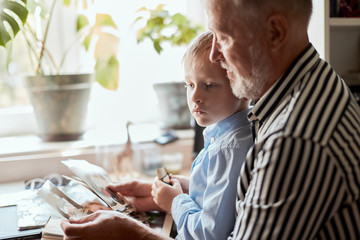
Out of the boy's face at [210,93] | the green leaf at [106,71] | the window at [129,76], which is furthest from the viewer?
the window at [129,76]

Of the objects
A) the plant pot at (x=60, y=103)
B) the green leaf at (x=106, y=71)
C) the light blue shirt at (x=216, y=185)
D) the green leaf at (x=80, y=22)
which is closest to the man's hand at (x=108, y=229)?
the light blue shirt at (x=216, y=185)

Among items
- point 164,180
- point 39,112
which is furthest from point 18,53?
point 164,180

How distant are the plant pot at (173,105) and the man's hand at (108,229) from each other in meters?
1.06

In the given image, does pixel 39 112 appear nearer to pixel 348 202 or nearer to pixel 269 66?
pixel 269 66

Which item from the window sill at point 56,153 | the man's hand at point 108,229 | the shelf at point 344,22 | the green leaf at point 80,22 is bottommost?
the window sill at point 56,153

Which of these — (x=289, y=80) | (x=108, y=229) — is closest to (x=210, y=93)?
(x=289, y=80)

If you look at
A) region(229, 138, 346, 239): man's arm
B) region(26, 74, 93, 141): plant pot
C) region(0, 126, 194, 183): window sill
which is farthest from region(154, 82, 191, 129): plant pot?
region(229, 138, 346, 239): man's arm

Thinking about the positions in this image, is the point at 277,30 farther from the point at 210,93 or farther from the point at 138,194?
the point at 138,194

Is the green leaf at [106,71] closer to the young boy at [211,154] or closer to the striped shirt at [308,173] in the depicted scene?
the young boy at [211,154]

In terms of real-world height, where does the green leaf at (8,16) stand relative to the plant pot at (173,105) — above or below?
above

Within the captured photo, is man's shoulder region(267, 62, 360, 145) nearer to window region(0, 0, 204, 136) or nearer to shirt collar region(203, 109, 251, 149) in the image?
shirt collar region(203, 109, 251, 149)

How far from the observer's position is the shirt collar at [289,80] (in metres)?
0.81

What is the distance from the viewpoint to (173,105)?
6.66 feet

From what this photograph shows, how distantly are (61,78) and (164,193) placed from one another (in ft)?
2.70
